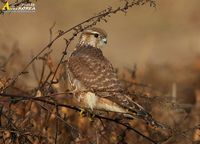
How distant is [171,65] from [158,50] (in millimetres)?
1657

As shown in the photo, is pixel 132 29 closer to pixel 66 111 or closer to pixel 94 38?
pixel 66 111

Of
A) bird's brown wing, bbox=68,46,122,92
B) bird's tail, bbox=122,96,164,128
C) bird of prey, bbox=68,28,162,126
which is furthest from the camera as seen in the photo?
bird's brown wing, bbox=68,46,122,92

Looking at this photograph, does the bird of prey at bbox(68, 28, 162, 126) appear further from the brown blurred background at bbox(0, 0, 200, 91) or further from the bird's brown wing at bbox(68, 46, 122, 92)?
the brown blurred background at bbox(0, 0, 200, 91)

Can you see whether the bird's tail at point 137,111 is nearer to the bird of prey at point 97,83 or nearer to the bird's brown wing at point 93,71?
the bird of prey at point 97,83

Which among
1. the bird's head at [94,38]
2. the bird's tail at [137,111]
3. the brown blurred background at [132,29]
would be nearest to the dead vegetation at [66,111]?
the bird's tail at [137,111]

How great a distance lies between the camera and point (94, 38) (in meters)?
8.22

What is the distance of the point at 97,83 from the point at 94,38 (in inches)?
40.6

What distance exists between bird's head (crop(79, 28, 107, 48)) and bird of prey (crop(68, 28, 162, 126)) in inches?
7.6

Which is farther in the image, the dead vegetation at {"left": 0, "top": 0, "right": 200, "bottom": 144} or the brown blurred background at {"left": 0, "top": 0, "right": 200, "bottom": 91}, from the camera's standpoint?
the brown blurred background at {"left": 0, "top": 0, "right": 200, "bottom": 91}

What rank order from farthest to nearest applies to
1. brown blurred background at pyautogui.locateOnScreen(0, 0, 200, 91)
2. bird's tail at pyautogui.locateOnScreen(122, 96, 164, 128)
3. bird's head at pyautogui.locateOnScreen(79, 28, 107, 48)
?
brown blurred background at pyautogui.locateOnScreen(0, 0, 200, 91), bird's head at pyautogui.locateOnScreen(79, 28, 107, 48), bird's tail at pyautogui.locateOnScreen(122, 96, 164, 128)

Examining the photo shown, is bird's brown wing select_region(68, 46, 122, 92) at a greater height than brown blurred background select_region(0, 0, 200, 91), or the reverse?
brown blurred background select_region(0, 0, 200, 91)

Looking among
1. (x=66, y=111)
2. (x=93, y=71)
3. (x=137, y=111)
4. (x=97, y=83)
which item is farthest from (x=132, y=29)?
(x=137, y=111)

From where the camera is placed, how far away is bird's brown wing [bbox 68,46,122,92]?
7242 mm

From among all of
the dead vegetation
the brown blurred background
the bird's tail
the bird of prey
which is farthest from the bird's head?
the brown blurred background
